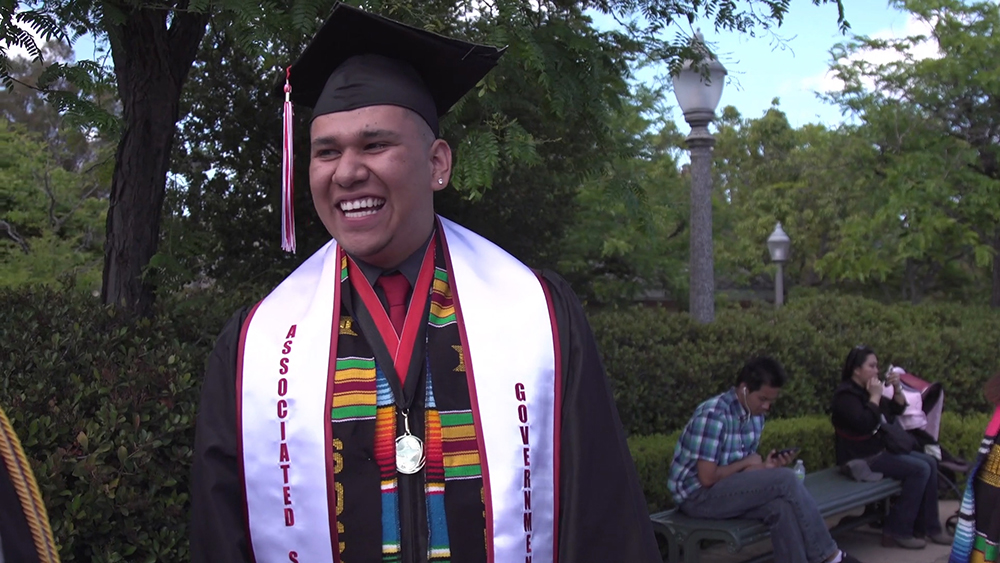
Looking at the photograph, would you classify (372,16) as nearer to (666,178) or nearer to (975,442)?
(975,442)

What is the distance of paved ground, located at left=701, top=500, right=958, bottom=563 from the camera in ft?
21.5

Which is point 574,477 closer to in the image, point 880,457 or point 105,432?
point 105,432

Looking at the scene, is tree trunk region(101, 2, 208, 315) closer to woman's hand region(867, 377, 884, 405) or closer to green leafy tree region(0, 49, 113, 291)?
green leafy tree region(0, 49, 113, 291)

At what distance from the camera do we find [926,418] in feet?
25.6

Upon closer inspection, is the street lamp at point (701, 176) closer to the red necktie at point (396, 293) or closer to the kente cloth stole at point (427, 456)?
the red necktie at point (396, 293)

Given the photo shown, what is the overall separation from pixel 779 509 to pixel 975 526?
4.22 ft

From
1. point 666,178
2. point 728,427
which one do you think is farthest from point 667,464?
point 666,178

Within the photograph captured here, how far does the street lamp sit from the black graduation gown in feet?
18.4

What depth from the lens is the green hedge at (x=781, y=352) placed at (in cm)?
694

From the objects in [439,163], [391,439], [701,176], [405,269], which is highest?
[701,176]

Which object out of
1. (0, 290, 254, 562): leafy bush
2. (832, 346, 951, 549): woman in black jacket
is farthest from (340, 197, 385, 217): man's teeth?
(832, 346, 951, 549): woman in black jacket

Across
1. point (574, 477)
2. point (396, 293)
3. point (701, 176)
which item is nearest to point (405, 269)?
point (396, 293)

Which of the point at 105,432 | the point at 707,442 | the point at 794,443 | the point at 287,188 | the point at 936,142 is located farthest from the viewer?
the point at 936,142

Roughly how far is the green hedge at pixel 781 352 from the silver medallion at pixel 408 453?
4490mm
